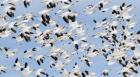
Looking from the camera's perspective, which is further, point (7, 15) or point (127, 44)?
point (127, 44)

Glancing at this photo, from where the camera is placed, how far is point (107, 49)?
1847 centimetres

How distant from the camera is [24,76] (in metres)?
17.9

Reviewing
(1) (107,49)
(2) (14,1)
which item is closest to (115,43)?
(1) (107,49)

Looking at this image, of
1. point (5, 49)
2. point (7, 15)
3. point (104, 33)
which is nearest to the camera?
point (7, 15)

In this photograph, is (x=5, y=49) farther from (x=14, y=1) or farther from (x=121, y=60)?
(x=121, y=60)

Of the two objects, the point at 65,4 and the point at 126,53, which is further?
the point at 126,53

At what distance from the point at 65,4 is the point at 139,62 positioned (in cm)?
440

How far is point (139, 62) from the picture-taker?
60.0ft

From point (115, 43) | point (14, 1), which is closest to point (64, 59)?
point (115, 43)

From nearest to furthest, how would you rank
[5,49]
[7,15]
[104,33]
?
[7,15] → [5,49] → [104,33]

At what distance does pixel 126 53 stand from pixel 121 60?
346mm

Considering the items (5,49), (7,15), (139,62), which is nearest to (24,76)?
(5,49)

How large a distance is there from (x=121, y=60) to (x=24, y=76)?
3935 mm

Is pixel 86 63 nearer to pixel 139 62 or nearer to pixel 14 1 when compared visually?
pixel 139 62
